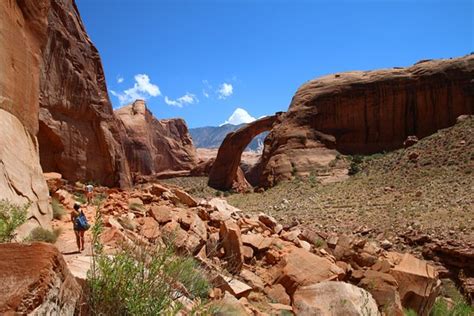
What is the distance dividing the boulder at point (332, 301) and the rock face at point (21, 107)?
11.9 feet

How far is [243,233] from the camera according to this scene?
Result: 7.77 m

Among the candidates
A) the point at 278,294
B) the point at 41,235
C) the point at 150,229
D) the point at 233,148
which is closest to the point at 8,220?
the point at 41,235

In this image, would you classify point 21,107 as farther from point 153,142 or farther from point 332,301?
point 153,142

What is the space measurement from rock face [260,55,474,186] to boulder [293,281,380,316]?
79.8ft

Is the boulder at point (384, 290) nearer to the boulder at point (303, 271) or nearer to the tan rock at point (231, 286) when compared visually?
the boulder at point (303, 271)

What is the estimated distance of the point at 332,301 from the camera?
4.93 meters

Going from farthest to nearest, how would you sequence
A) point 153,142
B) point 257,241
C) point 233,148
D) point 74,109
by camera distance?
point 153,142 → point 233,148 → point 74,109 → point 257,241

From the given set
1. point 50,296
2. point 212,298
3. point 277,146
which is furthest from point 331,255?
point 277,146

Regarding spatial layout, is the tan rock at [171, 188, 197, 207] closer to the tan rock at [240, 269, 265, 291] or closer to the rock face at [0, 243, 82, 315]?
the tan rock at [240, 269, 265, 291]

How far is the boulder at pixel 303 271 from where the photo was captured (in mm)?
6098

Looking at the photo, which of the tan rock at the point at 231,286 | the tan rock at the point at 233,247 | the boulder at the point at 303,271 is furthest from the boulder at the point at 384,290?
the tan rock at the point at 233,247

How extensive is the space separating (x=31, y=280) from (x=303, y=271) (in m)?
4.92

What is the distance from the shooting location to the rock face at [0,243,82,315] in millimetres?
1921

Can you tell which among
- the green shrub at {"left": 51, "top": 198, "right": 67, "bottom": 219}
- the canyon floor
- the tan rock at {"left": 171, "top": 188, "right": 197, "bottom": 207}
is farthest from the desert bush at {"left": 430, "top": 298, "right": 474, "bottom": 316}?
the green shrub at {"left": 51, "top": 198, "right": 67, "bottom": 219}
